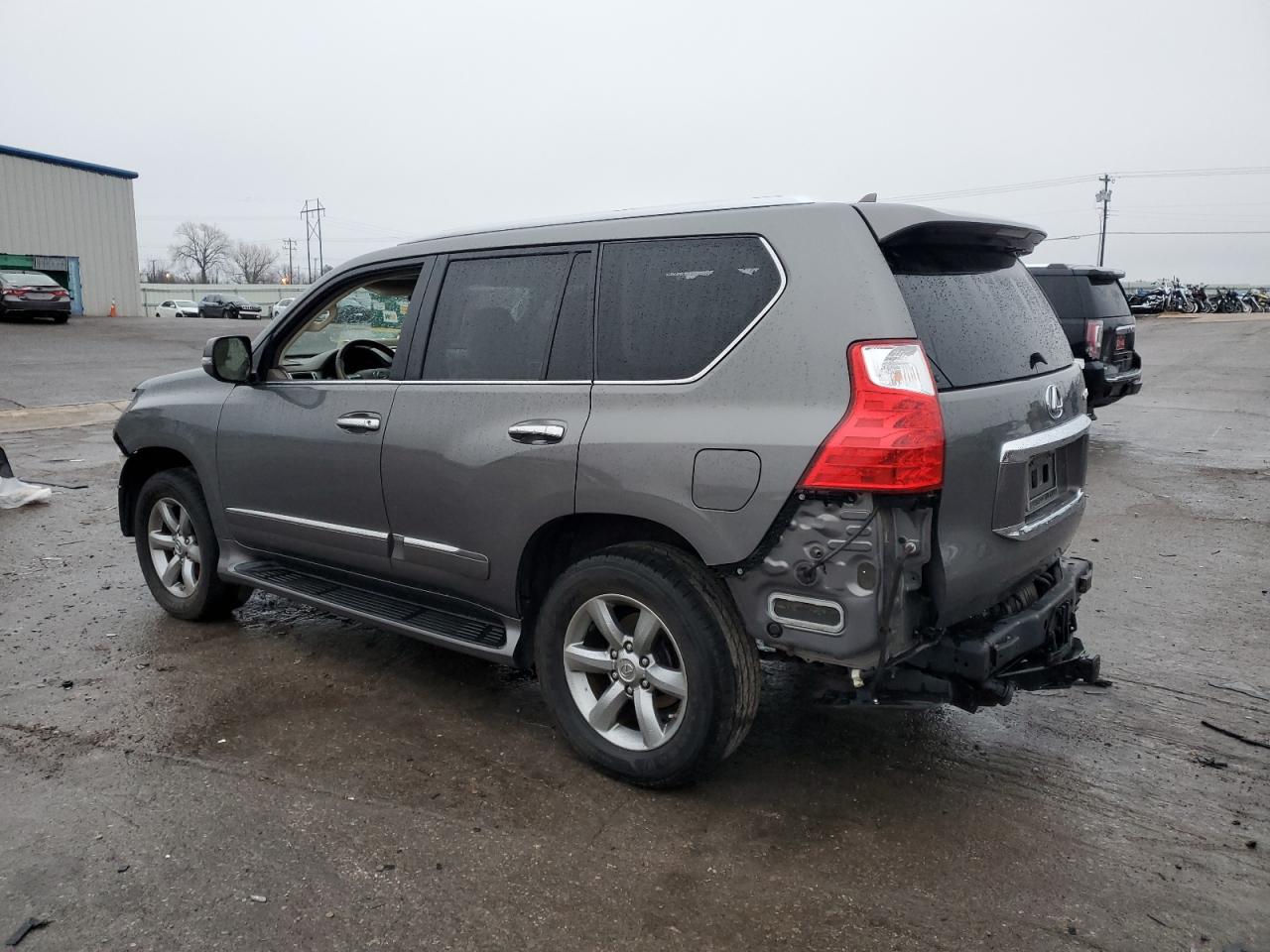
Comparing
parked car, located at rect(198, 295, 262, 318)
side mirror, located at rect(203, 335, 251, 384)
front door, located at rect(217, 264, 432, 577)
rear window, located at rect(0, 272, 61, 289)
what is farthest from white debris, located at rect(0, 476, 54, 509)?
parked car, located at rect(198, 295, 262, 318)

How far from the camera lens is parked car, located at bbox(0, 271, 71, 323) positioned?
1100 inches

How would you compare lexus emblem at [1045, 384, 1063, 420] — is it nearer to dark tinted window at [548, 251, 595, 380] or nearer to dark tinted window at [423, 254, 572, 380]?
dark tinted window at [548, 251, 595, 380]

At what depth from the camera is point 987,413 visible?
310 centimetres

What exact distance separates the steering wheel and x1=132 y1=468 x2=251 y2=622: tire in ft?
3.31

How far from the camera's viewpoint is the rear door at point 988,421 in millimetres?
3010

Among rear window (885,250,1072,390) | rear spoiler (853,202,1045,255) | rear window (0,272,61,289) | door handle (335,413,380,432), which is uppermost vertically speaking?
rear window (0,272,61,289)

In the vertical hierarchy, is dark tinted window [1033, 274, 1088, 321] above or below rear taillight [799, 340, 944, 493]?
above

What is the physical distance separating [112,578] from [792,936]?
16.6 feet

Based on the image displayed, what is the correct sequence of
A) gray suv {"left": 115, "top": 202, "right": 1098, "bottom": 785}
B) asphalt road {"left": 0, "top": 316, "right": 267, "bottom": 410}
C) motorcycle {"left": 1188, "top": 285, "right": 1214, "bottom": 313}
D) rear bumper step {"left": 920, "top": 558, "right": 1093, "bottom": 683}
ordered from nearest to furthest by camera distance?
1. gray suv {"left": 115, "top": 202, "right": 1098, "bottom": 785}
2. rear bumper step {"left": 920, "top": 558, "right": 1093, "bottom": 683}
3. asphalt road {"left": 0, "top": 316, "right": 267, "bottom": 410}
4. motorcycle {"left": 1188, "top": 285, "right": 1214, "bottom": 313}

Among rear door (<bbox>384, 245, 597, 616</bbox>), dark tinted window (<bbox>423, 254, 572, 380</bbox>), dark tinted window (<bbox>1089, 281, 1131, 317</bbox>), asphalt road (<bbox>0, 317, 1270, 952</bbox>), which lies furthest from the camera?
dark tinted window (<bbox>1089, 281, 1131, 317</bbox>)

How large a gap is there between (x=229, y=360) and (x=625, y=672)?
8.35 ft

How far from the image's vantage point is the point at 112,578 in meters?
6.13

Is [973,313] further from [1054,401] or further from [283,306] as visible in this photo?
[283,306]

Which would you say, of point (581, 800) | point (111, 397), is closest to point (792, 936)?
point (581, 800)
